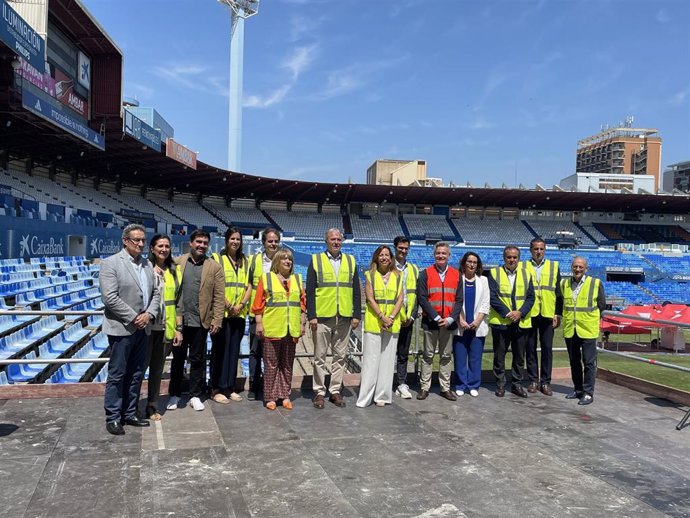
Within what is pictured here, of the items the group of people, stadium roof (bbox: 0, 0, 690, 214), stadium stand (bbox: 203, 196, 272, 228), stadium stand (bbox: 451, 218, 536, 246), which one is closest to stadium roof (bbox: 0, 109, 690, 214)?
stadium roof (bbox: 0, 0, 690, 214)

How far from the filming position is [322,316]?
16.6 ft

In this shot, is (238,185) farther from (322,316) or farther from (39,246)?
(322,316)

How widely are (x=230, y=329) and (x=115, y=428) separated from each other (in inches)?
55.4

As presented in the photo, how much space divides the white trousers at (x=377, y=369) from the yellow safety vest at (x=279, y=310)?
30.6 inches

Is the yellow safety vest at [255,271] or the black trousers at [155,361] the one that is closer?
the black trousers at [155,361]

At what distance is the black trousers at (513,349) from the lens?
563 centimetres

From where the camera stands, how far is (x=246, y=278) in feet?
17.0

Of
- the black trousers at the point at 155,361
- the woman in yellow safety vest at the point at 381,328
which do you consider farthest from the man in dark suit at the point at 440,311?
the black trousers at the point at 155,361

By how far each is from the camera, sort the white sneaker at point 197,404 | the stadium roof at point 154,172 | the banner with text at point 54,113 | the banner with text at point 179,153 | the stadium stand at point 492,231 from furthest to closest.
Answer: the stadium stand at point 492,231
the banner with text at point 179,153
the stadium roof at point 154,172
the banner with text at point 54,113
the white sneaker at point 197,404

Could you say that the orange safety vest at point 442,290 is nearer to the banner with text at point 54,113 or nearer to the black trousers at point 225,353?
the black trousers at point 225,353

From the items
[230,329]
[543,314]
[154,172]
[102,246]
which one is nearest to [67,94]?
[102,246]

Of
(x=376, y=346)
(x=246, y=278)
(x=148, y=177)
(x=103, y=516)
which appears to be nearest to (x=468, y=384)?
(x=376, y=346)

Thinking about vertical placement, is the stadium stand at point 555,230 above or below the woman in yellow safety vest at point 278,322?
above

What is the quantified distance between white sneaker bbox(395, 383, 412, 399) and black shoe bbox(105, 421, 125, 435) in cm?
272
